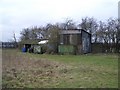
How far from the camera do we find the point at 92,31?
70.5 metres

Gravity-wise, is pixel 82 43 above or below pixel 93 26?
below

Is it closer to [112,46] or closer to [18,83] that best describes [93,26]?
[112,46]

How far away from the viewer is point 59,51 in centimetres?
4841

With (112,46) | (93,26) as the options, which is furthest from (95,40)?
(112,46)

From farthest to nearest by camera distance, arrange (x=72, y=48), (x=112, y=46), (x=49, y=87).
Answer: (x=112, y=46)
(x=72, y=48)
(x=49, y=87)

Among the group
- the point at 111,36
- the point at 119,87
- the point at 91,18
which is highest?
the point at 91,18

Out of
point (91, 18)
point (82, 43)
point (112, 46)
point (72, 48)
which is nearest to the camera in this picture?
point (72, 48)

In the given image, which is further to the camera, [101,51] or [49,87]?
[101,51]

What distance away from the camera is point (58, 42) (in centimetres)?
5038

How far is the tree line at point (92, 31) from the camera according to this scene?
51459 millimetres

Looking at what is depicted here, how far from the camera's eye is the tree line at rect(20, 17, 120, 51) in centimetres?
5146

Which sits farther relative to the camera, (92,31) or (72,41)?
(92,31)

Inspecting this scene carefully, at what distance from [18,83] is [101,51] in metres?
49.4

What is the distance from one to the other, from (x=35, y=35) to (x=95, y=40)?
731 inches
